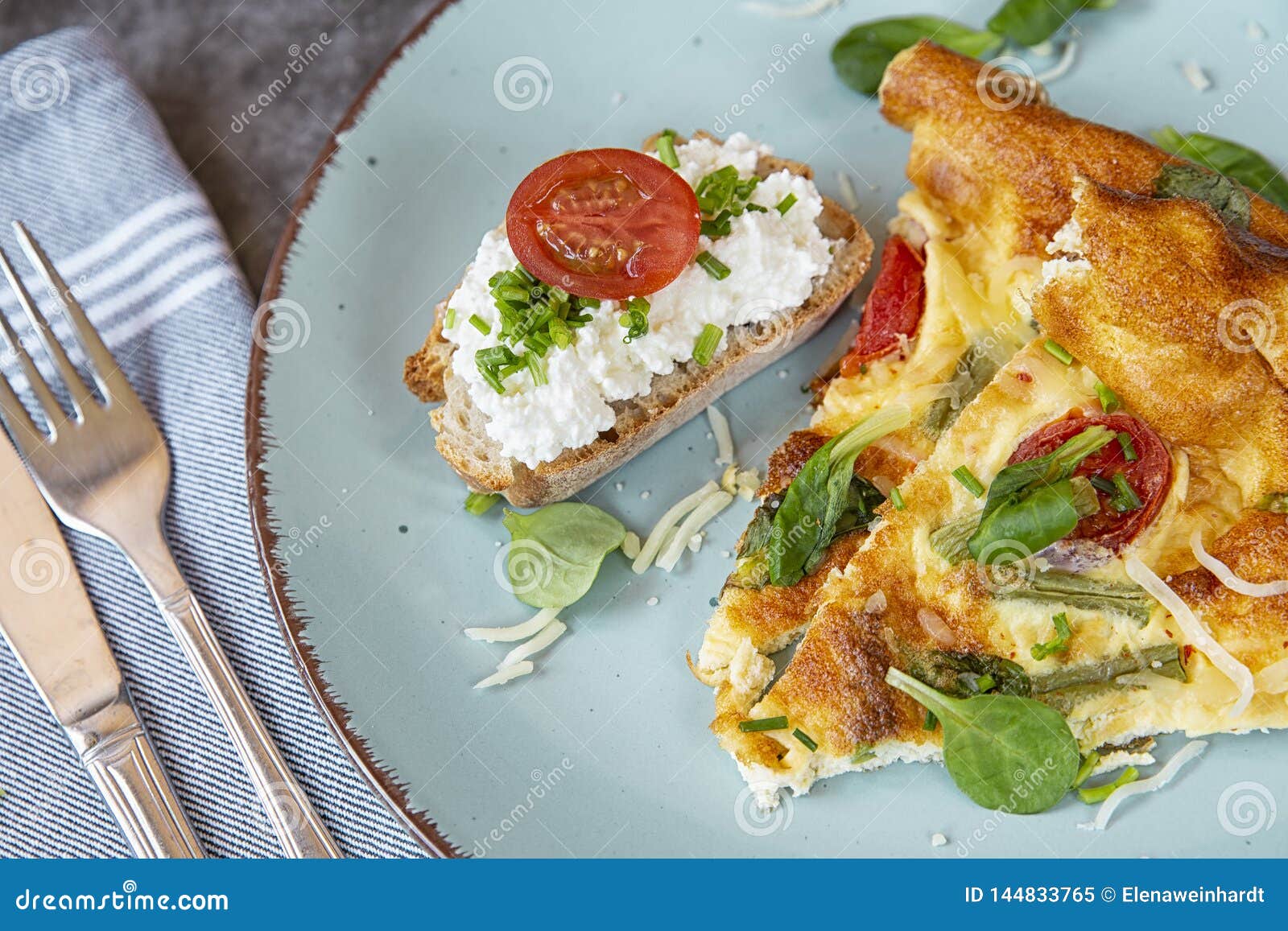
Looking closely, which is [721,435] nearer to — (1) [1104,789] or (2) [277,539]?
(2) [277,539]

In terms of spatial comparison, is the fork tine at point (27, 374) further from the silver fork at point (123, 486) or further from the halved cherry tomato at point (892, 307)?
the halved cherry tomato at point (892, 307)

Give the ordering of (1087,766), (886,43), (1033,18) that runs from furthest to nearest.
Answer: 1. (886,43)
2. (1033,18)
3. (1087,766)

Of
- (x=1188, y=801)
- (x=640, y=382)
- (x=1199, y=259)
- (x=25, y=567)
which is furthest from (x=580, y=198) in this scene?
(x=1188, y=801)

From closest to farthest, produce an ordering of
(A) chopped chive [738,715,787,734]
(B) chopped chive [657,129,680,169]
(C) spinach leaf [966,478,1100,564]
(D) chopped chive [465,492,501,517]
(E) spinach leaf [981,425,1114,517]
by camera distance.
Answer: (C) spinach leaf [966,478,1100,564] → (E) spinach leaf [981,425,1114,517] → (A) chopped chive [738,715,787,734] → (B) chopped chive [657,129,680,169] → (D) chopped chive [465,492,501,517]

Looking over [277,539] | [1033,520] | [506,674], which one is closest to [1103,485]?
[1033,520]

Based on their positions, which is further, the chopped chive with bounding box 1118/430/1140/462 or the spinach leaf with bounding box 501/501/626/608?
the spinach leaf with bounding box 501/501/626/608

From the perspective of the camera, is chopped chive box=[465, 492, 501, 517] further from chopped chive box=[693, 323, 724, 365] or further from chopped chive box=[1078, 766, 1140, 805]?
chopped chive box=[1078, 766, 1140, 805]

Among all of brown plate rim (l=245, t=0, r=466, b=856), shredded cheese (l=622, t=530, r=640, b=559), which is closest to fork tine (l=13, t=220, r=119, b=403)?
brown plate rim (l=245, t=0, r=466, b=856)
